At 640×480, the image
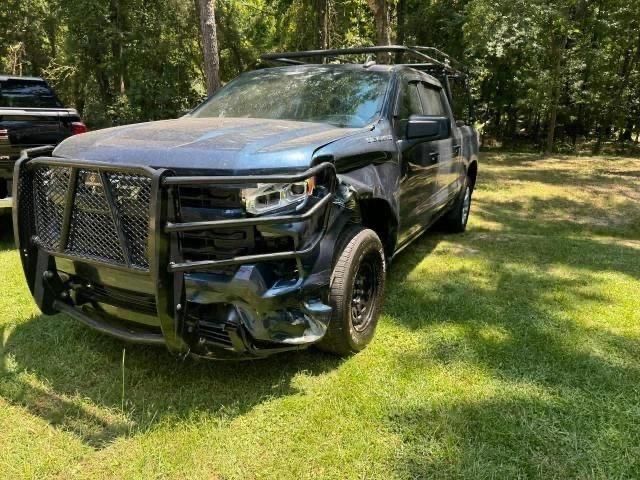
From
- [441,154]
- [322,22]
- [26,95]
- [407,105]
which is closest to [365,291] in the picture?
[407,105]

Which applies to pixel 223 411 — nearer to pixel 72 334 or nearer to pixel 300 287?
pixel 300 287

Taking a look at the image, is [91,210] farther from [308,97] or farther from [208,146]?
[308,97]

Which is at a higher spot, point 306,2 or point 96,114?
point 306,2

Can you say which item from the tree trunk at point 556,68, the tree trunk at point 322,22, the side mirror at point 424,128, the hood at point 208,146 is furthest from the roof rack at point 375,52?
the tree trunk at point 556,68

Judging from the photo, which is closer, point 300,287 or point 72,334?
point 300,287

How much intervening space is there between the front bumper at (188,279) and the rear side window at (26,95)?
3569 millimetres

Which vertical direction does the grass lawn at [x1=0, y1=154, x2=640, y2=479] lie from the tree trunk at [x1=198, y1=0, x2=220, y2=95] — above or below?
below

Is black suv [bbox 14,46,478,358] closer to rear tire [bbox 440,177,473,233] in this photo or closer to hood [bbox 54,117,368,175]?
hood [bbox 54,117,368,175]

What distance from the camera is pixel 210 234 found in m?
2.49

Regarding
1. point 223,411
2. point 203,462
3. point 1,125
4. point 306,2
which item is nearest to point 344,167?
point 223,411

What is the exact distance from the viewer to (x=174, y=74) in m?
18.2

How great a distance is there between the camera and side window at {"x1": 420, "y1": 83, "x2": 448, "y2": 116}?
469 cm

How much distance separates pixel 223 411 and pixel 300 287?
30.6 inches

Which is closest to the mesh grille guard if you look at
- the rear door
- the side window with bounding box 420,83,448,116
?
the rear door
